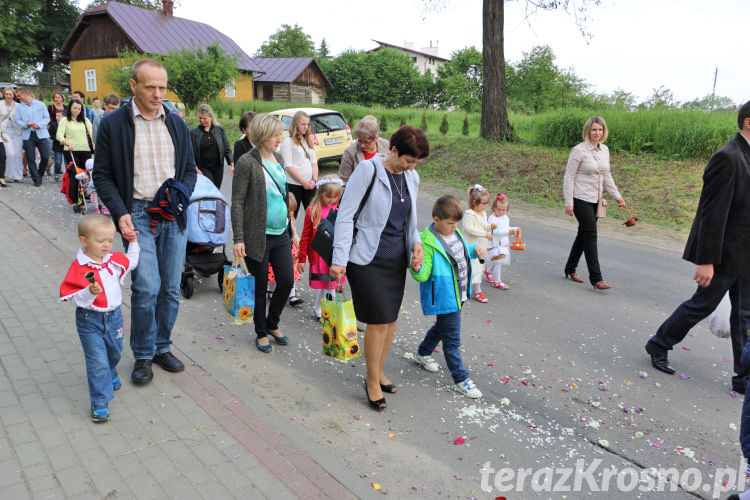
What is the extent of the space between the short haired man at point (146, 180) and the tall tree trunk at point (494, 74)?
50.6 ft

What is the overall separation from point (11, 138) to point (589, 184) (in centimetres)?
1239

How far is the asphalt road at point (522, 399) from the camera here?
11.4 feet

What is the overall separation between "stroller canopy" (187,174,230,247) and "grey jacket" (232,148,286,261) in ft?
5.54

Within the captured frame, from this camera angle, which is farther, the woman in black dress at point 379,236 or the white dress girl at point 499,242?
the white dress girl at point 499,242

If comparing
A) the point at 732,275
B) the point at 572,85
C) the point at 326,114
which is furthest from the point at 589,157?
the point at 572,85

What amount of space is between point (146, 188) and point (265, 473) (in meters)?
2.11

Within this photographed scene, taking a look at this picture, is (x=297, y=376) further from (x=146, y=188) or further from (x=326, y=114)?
(x=326, y=114)

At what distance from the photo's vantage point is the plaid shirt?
400cm

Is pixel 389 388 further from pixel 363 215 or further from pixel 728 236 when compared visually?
pixel 728 236

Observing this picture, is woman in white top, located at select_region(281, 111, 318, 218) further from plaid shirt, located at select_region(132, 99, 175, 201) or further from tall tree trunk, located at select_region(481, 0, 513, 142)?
tall tree trunk, located at select_region(481, 0, 513, 142)

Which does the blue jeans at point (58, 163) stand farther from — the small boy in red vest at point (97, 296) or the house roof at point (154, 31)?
the house roof at point (154, 31)

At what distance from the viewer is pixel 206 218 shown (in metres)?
6.43

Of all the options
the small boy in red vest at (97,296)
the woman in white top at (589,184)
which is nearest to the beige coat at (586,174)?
the woman in white top at (589,184)

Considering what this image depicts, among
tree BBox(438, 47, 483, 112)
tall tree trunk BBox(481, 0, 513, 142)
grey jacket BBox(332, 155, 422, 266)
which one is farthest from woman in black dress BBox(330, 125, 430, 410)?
tree BBox(438, 47, 483, 112)
